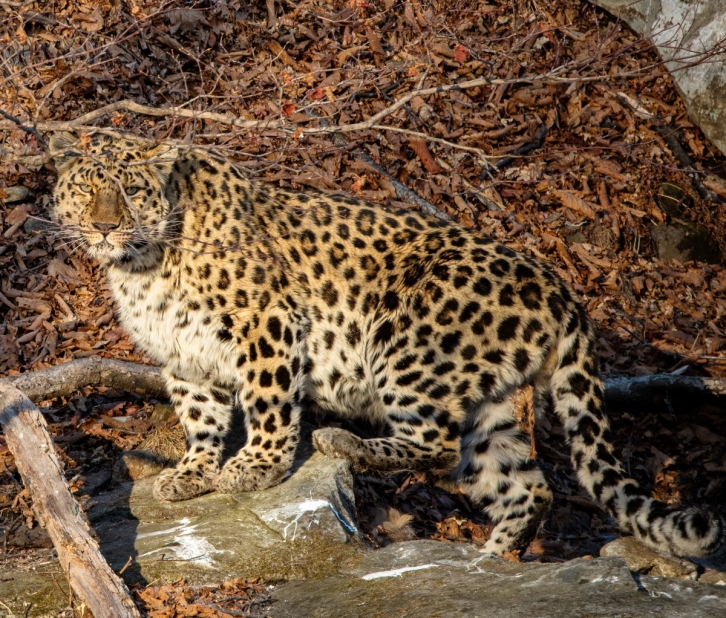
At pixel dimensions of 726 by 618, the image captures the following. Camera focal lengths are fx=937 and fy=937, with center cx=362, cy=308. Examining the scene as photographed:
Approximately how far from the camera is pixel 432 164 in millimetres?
10562

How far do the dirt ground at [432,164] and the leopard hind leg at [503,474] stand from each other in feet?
1.56

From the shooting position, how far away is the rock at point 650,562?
5.75 meters

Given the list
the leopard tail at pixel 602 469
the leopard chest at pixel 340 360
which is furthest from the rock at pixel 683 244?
the leopard chest at pixel 340 360

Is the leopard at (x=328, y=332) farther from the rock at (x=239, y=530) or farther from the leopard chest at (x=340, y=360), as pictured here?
the rock at (x=239, y=530)

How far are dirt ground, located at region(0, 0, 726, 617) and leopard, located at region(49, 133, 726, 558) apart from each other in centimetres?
74

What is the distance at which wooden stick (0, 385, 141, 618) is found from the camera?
14.4ft

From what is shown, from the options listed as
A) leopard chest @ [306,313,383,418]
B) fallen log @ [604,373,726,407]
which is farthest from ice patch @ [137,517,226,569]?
fallen log @ [604,373,726,407]

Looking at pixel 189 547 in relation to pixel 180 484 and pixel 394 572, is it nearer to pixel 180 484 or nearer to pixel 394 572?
pixel 180 484

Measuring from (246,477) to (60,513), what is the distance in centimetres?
→ 164

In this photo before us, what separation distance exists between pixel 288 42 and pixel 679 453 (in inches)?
262

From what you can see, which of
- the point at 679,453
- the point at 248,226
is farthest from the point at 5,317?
the point at 679,453

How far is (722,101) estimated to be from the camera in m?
11.5

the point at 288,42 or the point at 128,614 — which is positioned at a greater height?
the point at 288,42

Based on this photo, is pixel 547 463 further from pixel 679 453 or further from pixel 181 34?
pixel 181 34
